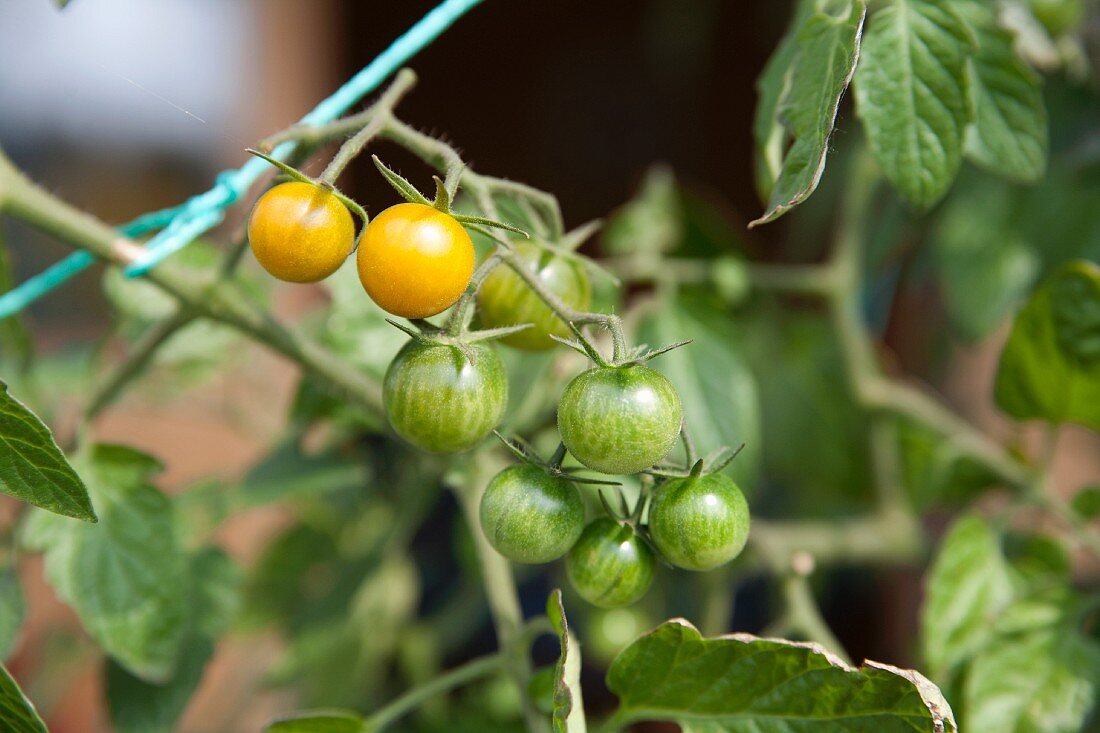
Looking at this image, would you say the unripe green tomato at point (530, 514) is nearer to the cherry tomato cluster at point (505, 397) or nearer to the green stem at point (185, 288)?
the cherry tomato cluster at point (505, 397)

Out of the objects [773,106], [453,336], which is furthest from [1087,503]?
[453,336]

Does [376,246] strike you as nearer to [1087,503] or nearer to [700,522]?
[700,522]

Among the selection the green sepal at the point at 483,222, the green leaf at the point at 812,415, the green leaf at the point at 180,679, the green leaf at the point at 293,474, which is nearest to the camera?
the green sepal at the point at 483,222

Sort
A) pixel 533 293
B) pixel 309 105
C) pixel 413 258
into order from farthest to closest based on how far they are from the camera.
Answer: pixel 309 105, pixel 533 293, pixel 413 258

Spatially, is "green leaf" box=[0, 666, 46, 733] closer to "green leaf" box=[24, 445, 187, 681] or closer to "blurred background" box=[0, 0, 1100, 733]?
→ "green leaf" box=[24, 445, 187, 681]

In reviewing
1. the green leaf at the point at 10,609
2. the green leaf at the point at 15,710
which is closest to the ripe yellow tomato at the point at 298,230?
the green leaf at the point at 15,710
